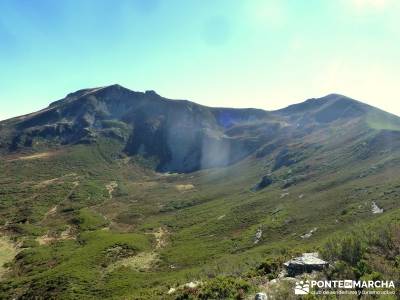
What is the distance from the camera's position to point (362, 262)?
984 inches

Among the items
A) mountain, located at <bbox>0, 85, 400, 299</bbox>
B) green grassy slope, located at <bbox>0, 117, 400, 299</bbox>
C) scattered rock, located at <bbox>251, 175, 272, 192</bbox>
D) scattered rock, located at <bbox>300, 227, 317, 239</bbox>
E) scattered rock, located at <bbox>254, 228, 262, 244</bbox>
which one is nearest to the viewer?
mountain, located at <bbox>0, 85, 400, 299</bbox>

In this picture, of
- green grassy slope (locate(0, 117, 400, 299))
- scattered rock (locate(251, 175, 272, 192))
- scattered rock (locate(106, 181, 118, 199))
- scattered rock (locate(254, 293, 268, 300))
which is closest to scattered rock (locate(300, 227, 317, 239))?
green grassy slope (locate(0, 117, 400, 299))

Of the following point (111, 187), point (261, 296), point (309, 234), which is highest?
point (261, 296)

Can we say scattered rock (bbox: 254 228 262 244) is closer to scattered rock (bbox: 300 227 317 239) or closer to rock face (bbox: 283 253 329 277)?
scattered rock (bbox: 300 227 317 239)

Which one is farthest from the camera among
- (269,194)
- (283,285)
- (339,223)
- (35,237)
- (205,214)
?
(269,194)

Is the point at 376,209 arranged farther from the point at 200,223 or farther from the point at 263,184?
the point at 263,184

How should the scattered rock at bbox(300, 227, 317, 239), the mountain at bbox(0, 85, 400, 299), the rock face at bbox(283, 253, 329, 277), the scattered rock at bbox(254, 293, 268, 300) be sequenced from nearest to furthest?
the scattered rock at bbox(254, 293, 268, 300) < the rock face at bbox(283, 253, 329, 277) < the mountain at bbox(0, 85, 400, 299) < the scattered rock at bbox(300, 227, 317, 239)

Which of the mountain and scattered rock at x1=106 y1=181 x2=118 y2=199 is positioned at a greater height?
the mountain

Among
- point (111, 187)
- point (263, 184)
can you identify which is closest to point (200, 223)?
point (263, 184)

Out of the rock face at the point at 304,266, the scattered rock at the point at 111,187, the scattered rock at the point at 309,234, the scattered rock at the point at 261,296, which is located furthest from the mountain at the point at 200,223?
the scattered rock at the point at 261,296

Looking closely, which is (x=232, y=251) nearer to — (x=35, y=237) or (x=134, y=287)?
(x=134, y=287)

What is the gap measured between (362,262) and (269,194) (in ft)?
317

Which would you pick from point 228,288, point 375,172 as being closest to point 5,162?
point 375,172

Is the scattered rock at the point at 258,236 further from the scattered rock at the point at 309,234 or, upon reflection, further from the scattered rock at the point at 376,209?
the scattered rock at the point at 376,209
